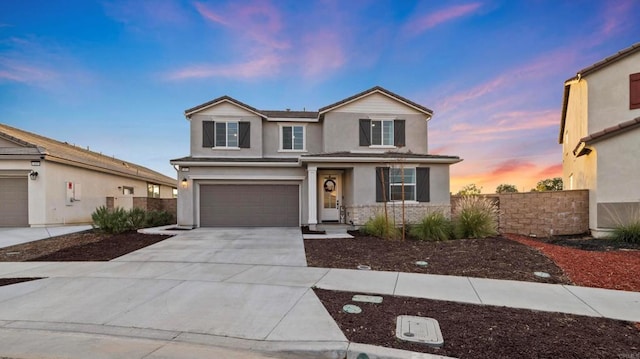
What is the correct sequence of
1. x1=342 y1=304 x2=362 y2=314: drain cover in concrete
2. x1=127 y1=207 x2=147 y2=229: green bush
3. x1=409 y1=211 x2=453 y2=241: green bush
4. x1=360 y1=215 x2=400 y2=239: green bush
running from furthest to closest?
x1=127 y1=207 x2=147 y2=229: green bush < x1=360 y1=215 x2=400 y2=239: green bush < x1=409 y1=211 x2=453 y2=241: green bush < x1=342 y1=304 x2=362 y2=314: drain cover in concrete

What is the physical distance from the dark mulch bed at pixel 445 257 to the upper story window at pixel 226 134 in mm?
7700

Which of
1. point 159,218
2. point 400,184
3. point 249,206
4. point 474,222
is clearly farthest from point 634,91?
point 159,218

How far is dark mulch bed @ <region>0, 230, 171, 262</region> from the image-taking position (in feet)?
28.9

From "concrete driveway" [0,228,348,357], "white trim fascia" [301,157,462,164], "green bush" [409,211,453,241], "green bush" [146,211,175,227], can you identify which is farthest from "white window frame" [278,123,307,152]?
"concrete driveway" [0,228,348,357]

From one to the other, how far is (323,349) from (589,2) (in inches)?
582

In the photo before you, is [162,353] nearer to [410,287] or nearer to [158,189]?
[410,287]

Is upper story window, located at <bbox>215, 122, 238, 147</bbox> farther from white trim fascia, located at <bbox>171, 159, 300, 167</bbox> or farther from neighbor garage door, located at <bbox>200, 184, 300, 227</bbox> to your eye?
neighbor garage door, located at <bbox>200, 184, 300, 227</bbox>

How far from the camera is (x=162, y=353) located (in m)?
3.49

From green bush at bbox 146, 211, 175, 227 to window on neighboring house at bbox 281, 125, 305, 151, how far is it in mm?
7195

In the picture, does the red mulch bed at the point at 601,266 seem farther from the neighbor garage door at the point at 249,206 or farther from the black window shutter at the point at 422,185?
the neighbor garage door at the point at 249,206

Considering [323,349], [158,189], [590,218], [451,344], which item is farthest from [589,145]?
[158,189]

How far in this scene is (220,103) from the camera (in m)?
16.1

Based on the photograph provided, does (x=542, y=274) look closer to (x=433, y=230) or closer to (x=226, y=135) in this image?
(x=433, y=230)

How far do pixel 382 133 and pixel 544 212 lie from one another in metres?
7.56
